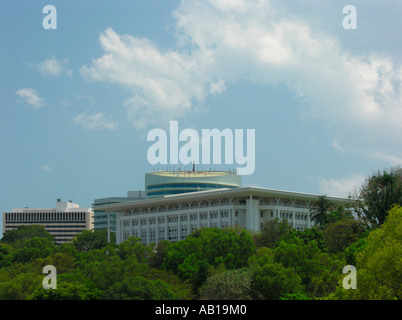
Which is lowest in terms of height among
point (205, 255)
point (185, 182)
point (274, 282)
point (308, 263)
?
point (274, 282)

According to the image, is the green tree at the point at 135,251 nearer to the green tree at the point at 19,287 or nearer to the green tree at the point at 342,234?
the green tree at the point at 19,287

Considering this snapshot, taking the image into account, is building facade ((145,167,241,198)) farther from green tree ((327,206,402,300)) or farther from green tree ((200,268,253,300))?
green tree ((327,206,402,300))

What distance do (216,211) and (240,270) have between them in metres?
68.3

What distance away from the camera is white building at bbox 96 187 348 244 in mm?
129500

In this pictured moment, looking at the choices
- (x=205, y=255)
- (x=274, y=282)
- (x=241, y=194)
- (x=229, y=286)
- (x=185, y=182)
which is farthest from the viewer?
(x=185, y=182)

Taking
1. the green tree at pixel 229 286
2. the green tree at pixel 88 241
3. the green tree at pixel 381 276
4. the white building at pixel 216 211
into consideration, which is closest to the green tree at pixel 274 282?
the green tree at pixel 229 286

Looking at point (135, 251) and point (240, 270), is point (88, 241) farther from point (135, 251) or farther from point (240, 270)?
point (240, 270)

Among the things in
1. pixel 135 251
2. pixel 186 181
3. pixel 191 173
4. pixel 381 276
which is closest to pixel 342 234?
pixel 135 251

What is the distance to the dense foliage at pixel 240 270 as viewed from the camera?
1714 inches

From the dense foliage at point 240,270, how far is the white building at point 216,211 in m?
40.0

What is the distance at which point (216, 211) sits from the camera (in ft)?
439

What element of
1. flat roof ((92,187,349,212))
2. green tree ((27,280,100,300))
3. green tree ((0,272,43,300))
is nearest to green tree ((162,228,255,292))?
green tree ((27,280,100,300))

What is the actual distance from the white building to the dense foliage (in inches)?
1575
